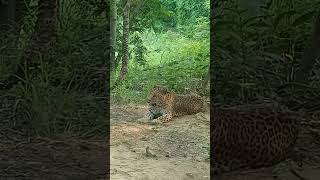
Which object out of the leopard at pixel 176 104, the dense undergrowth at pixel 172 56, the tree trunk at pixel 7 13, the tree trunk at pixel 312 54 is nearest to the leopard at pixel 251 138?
the tree trunk at pixel 312 54

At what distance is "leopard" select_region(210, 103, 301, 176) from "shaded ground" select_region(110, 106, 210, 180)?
160 mm

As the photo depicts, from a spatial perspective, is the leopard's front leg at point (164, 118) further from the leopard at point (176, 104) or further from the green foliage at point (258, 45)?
the green foliage at point (258, 45)

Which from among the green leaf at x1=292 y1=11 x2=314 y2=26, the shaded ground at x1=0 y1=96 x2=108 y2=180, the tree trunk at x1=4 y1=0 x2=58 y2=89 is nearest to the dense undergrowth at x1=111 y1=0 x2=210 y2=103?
the tree trunk at x1=4 y1=0 x2=58 y2=89

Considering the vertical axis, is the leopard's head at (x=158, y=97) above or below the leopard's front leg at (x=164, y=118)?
above

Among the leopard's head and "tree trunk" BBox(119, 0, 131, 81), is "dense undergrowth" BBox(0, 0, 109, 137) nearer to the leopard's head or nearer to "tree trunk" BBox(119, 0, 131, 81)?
the leopard's head

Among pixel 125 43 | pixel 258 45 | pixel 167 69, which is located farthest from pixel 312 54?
pixel 167 69

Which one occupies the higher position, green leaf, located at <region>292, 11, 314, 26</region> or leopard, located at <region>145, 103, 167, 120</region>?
green leaf, located at <region>292, 11, 314, 26</region>

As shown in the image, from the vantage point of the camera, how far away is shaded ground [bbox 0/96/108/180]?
9.45ft

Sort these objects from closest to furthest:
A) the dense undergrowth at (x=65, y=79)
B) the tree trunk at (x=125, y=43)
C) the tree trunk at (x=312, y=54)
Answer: the tree trunk at (x=312, y=54), the dense undergrowth at (x=65, y=79), the tree trunk at (x=125, y=43)

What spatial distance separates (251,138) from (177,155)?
0.65m

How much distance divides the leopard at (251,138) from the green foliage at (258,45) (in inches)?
19.2

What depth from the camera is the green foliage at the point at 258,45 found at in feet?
12.2

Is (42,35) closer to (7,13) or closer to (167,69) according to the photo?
(7,13)

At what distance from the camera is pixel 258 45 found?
3904mm
